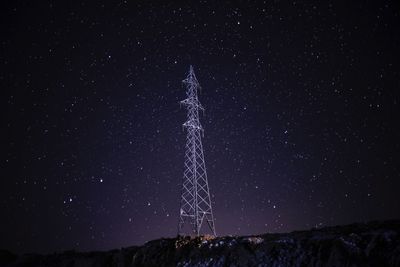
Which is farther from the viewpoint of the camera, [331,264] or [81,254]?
[81,254]

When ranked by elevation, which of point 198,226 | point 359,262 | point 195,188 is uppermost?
point 195,188

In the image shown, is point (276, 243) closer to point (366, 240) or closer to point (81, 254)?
point (366, 240)

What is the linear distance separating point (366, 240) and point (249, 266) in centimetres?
358

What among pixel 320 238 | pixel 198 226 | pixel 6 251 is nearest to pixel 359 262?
pixel 320 238

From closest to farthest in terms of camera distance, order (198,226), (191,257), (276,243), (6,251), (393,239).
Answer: (393,239), (276,243), (191,257), (198,226), (6,251)

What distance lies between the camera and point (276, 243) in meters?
11.0

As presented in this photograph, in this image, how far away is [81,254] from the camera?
16.9 metres

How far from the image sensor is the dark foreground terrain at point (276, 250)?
8.97 metres

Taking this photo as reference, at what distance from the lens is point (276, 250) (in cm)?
1073

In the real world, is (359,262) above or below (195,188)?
below

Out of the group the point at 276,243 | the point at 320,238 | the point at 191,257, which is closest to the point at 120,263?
the point at 191,257

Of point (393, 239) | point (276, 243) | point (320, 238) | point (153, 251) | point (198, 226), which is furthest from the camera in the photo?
point (198, 226)

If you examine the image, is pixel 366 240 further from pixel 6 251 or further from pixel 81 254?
pixel 6 251

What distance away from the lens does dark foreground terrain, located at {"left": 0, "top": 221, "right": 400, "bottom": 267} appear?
8.97 m
